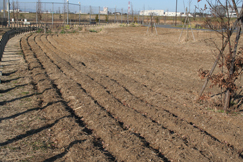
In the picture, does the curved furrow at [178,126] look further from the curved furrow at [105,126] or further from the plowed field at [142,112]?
the curved furrow at [105,126]

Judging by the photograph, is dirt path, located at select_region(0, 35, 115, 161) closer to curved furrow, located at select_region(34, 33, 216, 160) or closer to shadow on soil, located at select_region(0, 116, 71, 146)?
shadow on soil, located at select_region(0, 116, 71, 146)

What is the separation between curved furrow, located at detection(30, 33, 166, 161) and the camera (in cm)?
427

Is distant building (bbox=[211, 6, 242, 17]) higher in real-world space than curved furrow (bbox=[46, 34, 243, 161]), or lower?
higher

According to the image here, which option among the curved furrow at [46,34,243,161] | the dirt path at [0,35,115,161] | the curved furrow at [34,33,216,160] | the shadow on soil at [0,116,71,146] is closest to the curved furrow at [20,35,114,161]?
the dirt path at [0,35,115,161]

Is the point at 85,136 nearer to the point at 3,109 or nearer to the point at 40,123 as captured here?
the point at 40,123

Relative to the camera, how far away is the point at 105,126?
5.29 metres

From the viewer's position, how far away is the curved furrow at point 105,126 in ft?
14.0

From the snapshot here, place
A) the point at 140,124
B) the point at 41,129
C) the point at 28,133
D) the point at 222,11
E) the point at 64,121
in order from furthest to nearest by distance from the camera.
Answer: the point at 222,11 < the point at 64,121 < the point at 140,124 < the point at 41,129 < the point at 28,133

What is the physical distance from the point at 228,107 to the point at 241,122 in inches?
24.7

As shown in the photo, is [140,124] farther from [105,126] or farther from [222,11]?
[222,11]

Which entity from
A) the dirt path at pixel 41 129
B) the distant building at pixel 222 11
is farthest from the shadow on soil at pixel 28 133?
the distant building at pixel 222 11

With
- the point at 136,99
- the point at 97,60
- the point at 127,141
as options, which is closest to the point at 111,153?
the point at 127,141

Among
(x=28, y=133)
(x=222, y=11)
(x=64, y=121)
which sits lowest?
(x=28, y=133)

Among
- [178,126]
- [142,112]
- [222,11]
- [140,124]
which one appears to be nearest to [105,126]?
[140,124]
